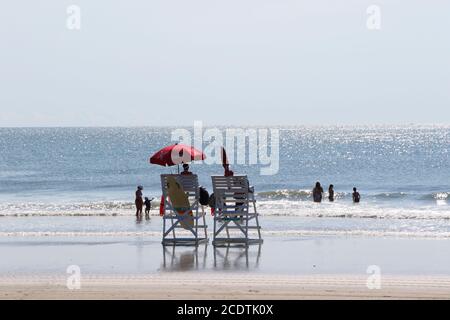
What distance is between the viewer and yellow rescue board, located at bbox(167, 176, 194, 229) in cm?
1528

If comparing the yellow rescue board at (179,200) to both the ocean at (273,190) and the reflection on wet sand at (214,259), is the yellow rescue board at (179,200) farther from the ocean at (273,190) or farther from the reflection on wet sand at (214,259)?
the ocean at (273,190)

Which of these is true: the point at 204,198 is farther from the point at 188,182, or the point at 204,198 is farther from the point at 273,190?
the point at 273,190

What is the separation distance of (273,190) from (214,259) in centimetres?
3607

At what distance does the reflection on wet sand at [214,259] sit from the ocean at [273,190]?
12.0ft

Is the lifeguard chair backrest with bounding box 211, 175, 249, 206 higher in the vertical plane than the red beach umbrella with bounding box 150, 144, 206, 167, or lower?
lower

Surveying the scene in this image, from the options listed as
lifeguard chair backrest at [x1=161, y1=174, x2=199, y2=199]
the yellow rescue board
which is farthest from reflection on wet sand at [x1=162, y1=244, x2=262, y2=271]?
lifeguard chair backrest at [x1=161, y1=174, x2=199, y2=199]

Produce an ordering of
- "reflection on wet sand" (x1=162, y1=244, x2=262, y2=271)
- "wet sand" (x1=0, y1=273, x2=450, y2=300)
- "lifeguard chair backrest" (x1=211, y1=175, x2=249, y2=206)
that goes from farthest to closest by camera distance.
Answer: "lifeguard chair backrest" (x1=211, y1=175, x2=249, y2=206) → "reflection on wet sand" (x1=162, y1=244, x2=262, y2=271) → "wet sand" (x1=0, y1=273, x2=450, y2=300)

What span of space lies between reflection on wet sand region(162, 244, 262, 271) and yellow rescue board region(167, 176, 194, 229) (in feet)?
1.52

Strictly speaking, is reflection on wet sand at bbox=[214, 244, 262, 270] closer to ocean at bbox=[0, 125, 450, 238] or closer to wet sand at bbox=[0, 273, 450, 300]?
wet sand at bbox=[0, 273, 450, 300]

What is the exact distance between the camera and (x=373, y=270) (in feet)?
41.8

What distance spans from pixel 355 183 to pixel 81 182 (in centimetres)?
1970

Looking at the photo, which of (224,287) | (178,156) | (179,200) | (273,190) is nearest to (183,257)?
(179,200)
